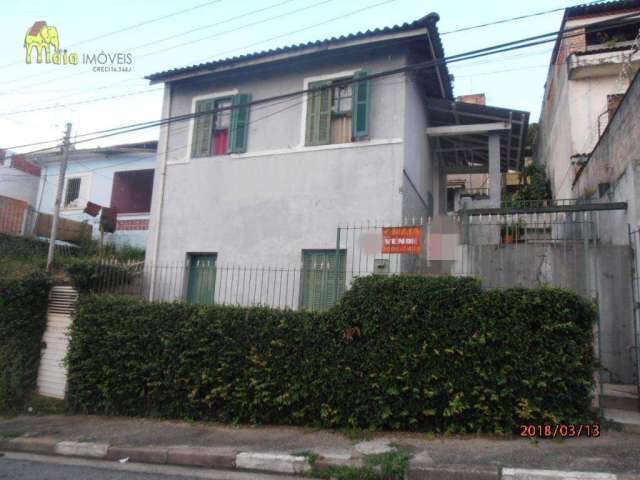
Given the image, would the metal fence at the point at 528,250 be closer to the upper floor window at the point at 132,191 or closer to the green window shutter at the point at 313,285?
the green window shutter at the point at 313,285

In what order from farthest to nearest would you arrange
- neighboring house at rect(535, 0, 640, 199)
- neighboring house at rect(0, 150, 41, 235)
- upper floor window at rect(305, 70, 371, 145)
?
neighboring house at rect(0, 150, 41, 235)
neighboring house at rect(535, 0, 640, 199)
upper floor window at rect(305, 70, 371, 145)

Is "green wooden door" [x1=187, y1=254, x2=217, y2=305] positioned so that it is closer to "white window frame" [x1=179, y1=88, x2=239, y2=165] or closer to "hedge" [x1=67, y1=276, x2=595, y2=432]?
"hedge" [x1=67, y1=276, x2=595, y2=432]

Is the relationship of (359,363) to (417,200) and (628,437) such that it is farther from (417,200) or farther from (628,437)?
(417,200)

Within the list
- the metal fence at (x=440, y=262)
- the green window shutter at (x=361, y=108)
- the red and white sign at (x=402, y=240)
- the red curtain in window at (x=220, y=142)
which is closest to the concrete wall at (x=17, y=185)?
the red curtain in window at (x=220, y=142)

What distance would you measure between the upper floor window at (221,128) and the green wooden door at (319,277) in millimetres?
2997

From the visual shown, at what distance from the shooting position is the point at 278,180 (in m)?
9.89

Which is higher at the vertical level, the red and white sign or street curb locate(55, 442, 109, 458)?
the red and white sign

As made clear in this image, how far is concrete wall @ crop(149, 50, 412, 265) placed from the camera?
9.17 meters

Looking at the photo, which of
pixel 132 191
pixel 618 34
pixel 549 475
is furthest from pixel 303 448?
pixel 618 34

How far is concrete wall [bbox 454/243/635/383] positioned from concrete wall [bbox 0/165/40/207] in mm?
18211

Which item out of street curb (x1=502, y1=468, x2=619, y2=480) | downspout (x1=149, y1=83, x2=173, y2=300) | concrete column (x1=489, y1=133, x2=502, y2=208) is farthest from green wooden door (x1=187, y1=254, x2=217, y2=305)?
street curb (x1=502, y1=468, x2=619, y2=480)

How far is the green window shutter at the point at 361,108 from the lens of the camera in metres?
9.29

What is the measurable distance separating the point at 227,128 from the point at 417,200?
4674 mm

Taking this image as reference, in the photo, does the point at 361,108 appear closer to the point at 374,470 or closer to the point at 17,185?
the point at 374,470
